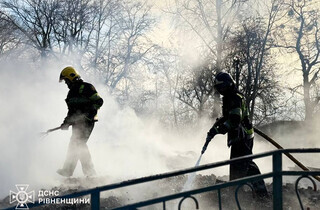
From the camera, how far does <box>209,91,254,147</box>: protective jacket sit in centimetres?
513

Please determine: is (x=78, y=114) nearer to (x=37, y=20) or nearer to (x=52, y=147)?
(x=52, y=147)

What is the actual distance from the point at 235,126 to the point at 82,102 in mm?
2861

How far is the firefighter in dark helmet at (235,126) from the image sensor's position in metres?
5.16

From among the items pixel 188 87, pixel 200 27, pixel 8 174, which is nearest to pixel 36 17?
pixel 200 27

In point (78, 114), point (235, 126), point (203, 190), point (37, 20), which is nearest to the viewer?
point (203, 190)

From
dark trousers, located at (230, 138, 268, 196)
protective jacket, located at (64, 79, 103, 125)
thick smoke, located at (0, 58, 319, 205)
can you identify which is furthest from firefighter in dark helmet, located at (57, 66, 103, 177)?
dark trousers, located at (230, 138, 268, 196)

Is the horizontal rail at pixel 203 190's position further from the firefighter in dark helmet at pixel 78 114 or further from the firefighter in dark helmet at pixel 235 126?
the firefighter in dark helmet at pixel 78 114

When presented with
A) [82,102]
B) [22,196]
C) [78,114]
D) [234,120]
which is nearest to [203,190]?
[234,120]

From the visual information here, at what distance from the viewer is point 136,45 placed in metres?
28.6

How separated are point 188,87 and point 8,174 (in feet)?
84.0

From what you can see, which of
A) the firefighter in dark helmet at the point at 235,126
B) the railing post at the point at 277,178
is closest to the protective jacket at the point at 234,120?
the firefighter in dark helmet at the point at 235,126

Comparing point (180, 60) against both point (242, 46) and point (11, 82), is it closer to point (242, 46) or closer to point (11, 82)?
point (242, 46)

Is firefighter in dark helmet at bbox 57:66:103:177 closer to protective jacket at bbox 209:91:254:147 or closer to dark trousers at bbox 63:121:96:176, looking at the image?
dark trousers at bbox 63:121:96:176

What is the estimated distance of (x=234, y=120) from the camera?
5121 mm
